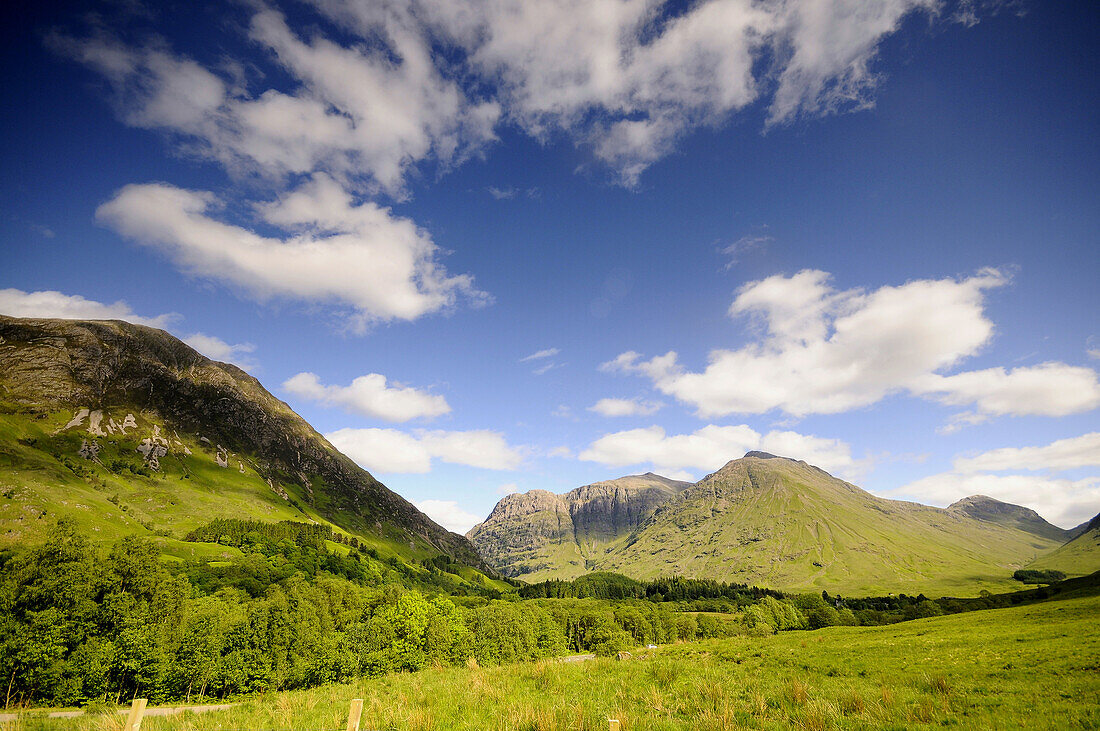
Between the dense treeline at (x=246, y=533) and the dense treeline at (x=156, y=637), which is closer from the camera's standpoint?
the dense treeline at (x=156, y=637)

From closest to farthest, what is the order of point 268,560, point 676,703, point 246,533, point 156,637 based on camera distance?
point 676,703, point 156,637, point 268,560, point 246,533

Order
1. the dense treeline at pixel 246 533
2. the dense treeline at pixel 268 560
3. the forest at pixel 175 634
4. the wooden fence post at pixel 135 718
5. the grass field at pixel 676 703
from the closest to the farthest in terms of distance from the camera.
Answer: the wooden fence post at pixel 135 718, the grass field at pixel 676 703, the forest at pixel 175 634, the dense treeline at pixel 268 560, the dense treeline at pixel 246 533

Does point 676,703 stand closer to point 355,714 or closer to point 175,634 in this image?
point 355,714

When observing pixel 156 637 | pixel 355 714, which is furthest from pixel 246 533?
pixel 355 714

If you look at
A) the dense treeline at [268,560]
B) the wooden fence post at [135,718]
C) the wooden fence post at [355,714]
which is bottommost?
the dense treeline at [268,560]

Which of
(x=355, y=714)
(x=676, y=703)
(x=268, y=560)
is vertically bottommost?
(x=268, y=560)

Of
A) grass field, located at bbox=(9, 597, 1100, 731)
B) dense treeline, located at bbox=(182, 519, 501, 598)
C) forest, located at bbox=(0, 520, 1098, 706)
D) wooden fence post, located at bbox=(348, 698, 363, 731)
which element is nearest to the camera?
wooden fence post, located at bbox=(348, 698, 363, 731)

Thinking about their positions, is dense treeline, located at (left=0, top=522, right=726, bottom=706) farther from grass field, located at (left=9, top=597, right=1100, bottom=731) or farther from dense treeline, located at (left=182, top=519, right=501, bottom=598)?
dense treeline, located at (left=182, top=519, right=501, bottom=598)

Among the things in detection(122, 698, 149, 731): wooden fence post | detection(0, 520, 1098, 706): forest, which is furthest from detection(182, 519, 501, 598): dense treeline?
detection(122, 698, 149, 731): wooden fence post

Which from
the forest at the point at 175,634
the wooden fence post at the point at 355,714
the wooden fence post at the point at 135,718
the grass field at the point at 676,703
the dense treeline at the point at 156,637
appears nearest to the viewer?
the wooden fence post at the point at 355,714

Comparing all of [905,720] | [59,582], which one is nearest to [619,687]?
[905,720]

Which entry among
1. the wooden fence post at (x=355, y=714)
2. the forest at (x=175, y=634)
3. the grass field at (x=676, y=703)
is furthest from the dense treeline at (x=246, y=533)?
the wooden fence post at (x=355, y=714)

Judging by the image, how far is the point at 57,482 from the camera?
15112cm

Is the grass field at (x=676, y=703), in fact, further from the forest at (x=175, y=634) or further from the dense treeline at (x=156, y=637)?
the dense treeline at (x=156, y=637)
